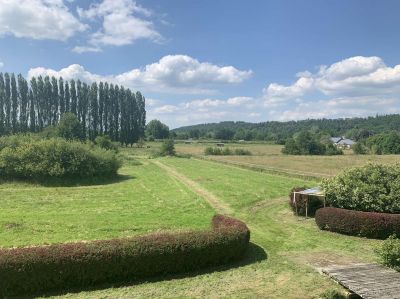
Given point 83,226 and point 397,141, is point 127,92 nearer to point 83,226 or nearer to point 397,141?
point 397,141

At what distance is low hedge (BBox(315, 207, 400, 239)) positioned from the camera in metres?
16.4

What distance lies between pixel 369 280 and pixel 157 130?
5210 inches

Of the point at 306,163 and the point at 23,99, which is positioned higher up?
the point at 23,99

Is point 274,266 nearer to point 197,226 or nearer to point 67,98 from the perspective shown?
point 197,226

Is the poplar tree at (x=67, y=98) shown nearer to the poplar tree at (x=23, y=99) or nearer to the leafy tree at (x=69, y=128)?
the poplar tree at (x=23, y=99)

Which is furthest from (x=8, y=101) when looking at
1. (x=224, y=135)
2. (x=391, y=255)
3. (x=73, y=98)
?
(x=224, y=135)

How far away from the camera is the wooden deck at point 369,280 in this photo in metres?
9.38

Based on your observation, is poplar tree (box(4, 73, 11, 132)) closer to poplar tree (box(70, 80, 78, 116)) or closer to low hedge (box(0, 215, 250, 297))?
poplar tree (box(70, 80, 78, 116))

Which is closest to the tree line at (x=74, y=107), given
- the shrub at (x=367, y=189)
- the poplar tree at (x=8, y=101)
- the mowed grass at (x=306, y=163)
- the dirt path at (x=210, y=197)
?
the poplar tree at (x=8, y=101)

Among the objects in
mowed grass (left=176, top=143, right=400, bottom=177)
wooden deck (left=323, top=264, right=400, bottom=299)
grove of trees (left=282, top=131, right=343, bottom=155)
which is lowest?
mowed grass (left=176, top=143, right=400, bottom=177)

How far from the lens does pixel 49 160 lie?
3703cm

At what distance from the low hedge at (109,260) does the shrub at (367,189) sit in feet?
25.5

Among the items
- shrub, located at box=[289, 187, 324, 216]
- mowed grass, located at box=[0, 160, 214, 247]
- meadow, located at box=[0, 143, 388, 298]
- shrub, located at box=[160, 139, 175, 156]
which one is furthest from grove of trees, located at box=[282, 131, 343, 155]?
shrub, located at box=[289, 187, 324, 216]

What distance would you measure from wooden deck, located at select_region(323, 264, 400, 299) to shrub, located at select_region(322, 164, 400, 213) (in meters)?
6.66
